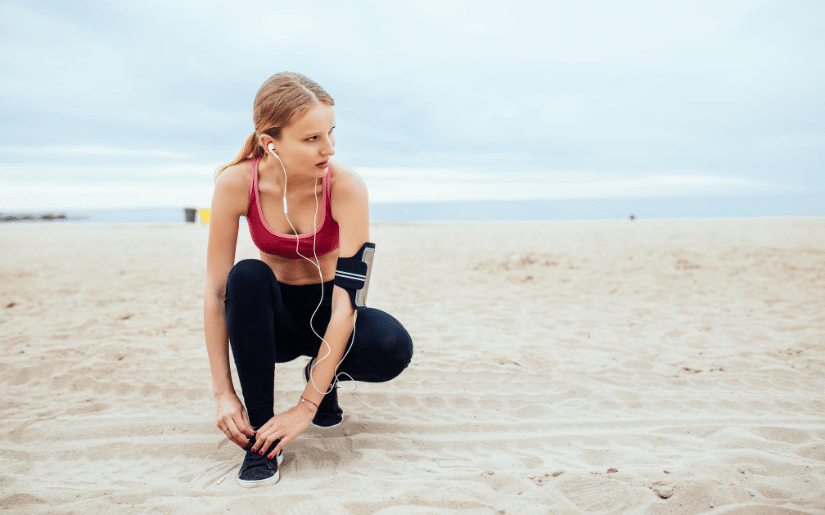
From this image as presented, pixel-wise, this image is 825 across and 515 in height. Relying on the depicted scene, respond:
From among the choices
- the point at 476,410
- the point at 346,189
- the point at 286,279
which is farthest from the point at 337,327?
the point at 476,410

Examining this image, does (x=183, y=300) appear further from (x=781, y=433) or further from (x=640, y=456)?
(x=781, y=433)

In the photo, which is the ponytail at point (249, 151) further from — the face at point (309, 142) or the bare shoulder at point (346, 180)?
the bare shoulder at point (346, 180)

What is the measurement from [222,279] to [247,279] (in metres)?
0.23

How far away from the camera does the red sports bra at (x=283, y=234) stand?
6.88 ft

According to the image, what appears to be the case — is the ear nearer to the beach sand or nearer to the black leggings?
the black leggings

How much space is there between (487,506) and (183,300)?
495 centimetres

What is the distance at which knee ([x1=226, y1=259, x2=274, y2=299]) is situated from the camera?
1.90m

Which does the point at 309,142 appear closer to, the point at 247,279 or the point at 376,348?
the point at 247,279

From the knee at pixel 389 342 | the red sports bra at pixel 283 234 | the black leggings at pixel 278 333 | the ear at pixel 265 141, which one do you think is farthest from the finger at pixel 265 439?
the ear at pixel 265 141

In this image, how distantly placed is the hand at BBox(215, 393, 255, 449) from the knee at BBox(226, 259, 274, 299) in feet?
1.30

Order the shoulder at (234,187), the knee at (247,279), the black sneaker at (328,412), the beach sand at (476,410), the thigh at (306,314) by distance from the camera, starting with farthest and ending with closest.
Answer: the black sneaker at (328,412)
the thigh at (306,314)
the shoulder at (234,187)
the knee at (247,279)
the beach sand at (476,410)

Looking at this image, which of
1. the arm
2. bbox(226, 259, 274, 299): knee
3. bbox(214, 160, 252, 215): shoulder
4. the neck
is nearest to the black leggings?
bbox(226, 259, 274, 299): knee

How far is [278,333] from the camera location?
2180mm

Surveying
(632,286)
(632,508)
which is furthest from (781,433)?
(632,286)
